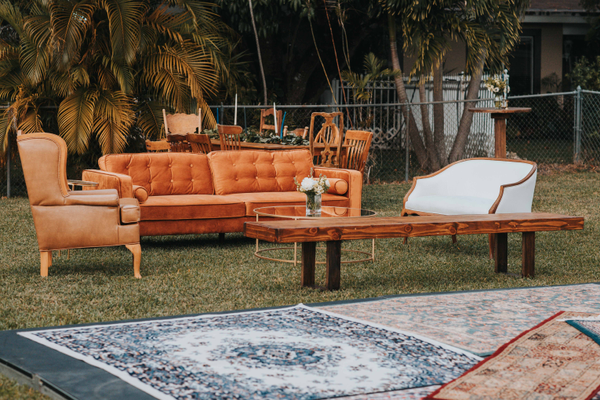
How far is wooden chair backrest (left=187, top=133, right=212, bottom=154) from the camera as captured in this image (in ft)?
31.5

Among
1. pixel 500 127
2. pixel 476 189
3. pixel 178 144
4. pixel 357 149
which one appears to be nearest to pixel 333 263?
pixel 476 189

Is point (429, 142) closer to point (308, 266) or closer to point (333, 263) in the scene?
point (308, 266)

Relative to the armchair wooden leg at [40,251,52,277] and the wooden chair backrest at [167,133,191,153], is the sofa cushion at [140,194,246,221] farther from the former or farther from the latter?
the wooden chair backrest at [167,133,191,153]

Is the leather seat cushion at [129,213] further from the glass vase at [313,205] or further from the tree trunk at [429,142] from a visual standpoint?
the tree trunk at [429,142]

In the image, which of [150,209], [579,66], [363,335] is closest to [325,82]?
[579,66]

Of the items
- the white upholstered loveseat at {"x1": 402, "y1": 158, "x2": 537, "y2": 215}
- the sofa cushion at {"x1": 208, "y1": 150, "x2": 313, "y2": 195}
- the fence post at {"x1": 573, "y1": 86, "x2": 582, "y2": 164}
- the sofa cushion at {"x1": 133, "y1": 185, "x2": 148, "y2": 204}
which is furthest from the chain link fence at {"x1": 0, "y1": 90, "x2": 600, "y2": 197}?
the sofa cushion at {"x1": 133, "y1": 185, "x2": 148, "y2": 204}

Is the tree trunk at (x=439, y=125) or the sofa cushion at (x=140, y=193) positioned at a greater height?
the tree trunk at (x=439, y=125)

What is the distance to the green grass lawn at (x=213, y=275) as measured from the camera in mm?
4875

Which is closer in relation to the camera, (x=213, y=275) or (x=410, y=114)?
(x=213, y=275)

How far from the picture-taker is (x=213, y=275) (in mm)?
5953

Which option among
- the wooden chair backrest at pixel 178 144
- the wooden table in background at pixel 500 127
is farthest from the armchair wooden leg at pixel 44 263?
the wooden chair backrest at pixel 178 144

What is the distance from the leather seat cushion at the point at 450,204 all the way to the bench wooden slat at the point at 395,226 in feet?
2.28

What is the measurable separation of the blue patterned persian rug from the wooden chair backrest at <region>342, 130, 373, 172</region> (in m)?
5.13

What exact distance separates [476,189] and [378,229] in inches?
101
